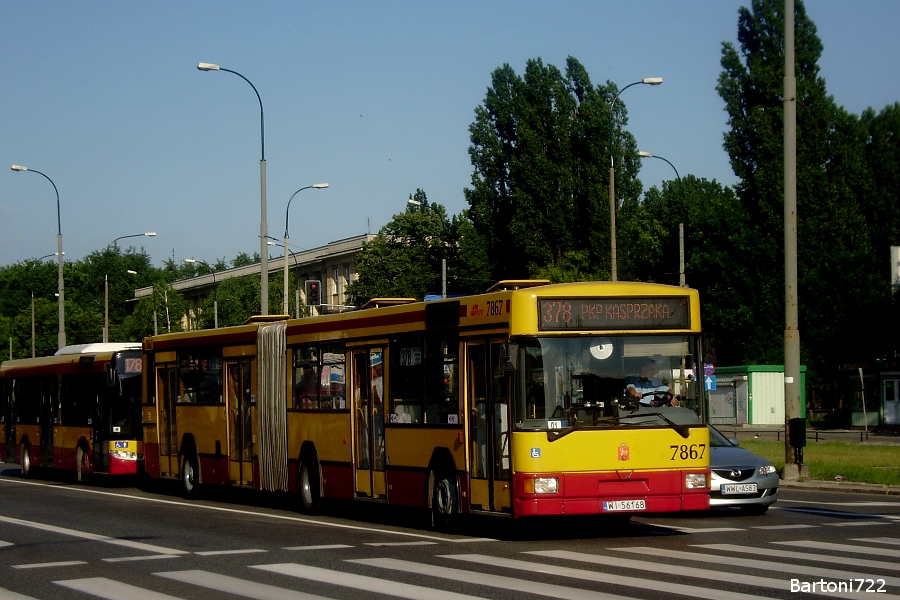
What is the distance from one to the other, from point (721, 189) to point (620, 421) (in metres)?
63.8

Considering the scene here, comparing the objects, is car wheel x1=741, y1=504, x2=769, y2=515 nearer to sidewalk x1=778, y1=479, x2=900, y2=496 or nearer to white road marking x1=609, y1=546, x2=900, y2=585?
sidewalk x1=778, y1=479, x2=900, y2=496

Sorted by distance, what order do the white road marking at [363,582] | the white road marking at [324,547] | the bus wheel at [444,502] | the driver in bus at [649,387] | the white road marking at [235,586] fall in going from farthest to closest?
A: 1. the bus wheel at [444,502]
2. the driver in bus at [649,387]
3. the white road marking at [324,547]
4. the white road marking at [235,586]
5. the white road marking at [363,582]

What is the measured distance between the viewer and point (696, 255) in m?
64.2

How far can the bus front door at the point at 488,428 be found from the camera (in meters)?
14.3

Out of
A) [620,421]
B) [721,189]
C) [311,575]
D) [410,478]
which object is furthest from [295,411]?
[721,189]

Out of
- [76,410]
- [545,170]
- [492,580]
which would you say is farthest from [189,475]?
[545,170]

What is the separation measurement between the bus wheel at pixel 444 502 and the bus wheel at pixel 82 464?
15245 millimetres

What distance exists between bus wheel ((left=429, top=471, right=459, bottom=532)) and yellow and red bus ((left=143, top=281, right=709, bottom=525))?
0.07ft

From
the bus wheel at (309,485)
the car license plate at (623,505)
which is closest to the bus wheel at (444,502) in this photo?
the car license plate at (623,505)

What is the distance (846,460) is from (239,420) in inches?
611

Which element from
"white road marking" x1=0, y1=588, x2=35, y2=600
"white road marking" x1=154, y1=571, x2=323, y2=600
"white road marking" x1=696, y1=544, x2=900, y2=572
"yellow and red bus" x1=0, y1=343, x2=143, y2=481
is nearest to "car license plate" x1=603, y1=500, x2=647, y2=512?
"white road marking" x1=696, y1=544, x2=900, y2=572

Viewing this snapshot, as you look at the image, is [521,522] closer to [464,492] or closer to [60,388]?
[464,492]

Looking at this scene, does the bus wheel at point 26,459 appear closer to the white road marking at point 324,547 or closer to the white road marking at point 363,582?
the white road marking at point 324,547

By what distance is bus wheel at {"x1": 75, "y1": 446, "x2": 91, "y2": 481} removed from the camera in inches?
1145
